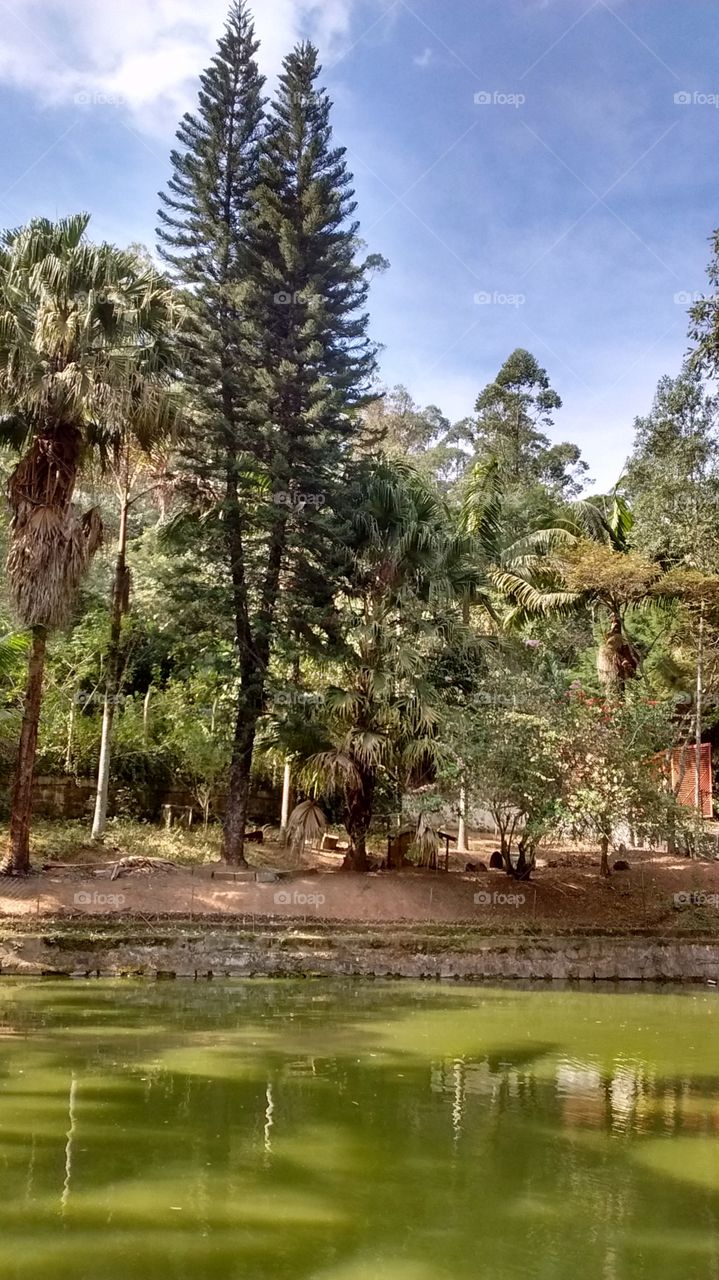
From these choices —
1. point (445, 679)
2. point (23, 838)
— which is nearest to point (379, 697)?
point (445, 679)

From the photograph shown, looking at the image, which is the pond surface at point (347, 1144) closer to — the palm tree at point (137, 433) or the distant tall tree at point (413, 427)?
the palm tree at point (137, 433)

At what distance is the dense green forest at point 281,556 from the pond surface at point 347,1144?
6694mm

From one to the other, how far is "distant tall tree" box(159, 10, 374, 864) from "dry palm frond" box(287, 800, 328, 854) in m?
1.04

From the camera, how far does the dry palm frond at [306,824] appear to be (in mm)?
16906

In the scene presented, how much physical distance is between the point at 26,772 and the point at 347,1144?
33.9ft

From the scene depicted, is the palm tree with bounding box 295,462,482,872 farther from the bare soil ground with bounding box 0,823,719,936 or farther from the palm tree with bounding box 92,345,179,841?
the palm tree with bounding box 92,345,179,841

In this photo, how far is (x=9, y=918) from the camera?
515 inches

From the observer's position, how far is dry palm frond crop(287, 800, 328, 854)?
16.9 meters

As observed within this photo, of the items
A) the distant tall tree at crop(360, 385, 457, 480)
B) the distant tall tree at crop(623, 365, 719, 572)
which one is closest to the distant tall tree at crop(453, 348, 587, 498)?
the distant tall tree at crop(360, 385, 457, 480)

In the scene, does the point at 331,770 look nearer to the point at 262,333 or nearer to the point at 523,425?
the point at 262,333

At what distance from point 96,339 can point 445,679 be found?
352 inches

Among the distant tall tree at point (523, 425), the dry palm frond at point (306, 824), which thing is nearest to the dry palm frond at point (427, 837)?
the dry palm frond at point (306, 824)

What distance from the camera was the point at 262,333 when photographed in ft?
59.0

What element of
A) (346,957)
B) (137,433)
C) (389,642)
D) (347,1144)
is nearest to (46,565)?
(137,433)
